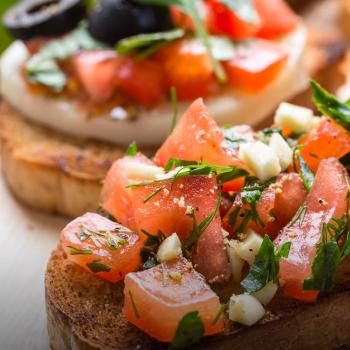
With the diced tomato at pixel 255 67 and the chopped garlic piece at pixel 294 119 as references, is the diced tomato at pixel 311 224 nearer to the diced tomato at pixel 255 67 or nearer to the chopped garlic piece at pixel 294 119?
the chopped garlic piece at pixel 294 119

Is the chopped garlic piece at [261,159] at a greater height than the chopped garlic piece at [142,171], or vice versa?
the chopped garlic piece at [142,171]

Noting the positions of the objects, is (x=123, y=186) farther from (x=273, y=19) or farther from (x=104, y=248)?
(x=273, y=19)

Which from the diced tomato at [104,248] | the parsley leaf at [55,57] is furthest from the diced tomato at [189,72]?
the diced tomato at [104,248]

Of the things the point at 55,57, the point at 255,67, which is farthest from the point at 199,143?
the point at 55,57

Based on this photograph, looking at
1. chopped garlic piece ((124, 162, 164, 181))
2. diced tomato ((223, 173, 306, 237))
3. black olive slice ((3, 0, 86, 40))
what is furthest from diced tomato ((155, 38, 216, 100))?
diced tomato ((223, 173, 306, 237))

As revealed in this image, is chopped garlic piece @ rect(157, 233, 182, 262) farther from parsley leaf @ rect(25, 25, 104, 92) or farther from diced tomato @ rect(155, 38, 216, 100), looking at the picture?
parsley leaf @ rect(25, 25, 104, 92)
